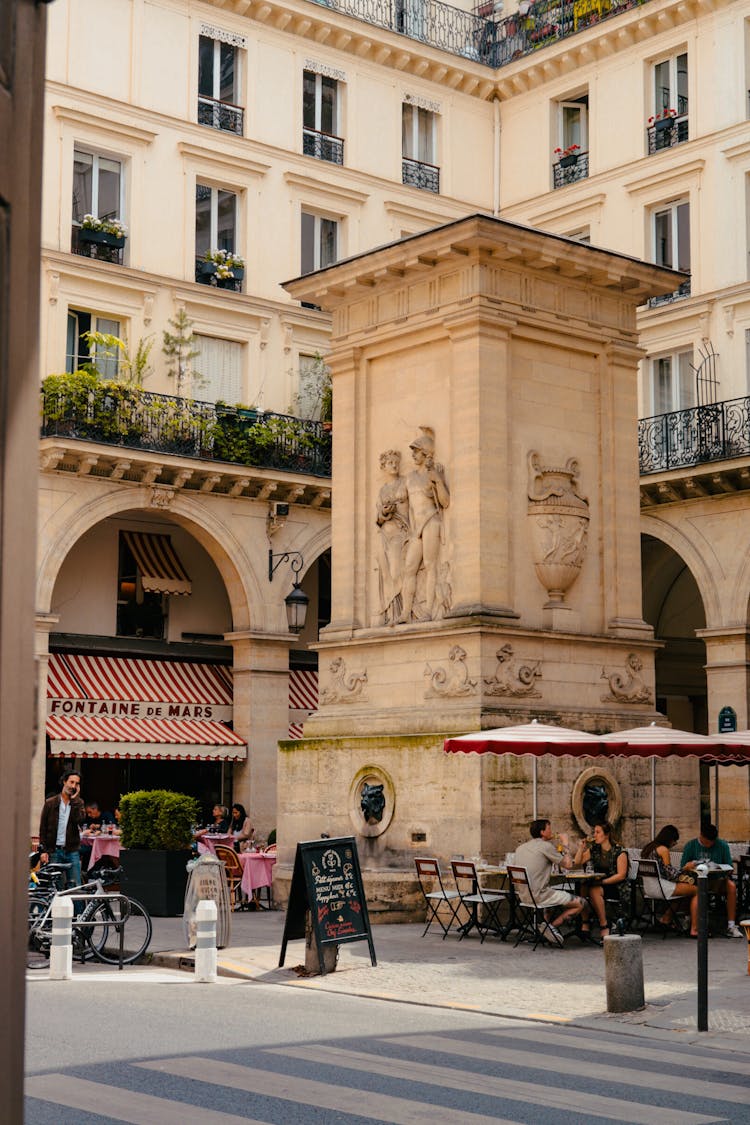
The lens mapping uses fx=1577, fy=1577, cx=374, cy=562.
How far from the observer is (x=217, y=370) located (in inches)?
1179

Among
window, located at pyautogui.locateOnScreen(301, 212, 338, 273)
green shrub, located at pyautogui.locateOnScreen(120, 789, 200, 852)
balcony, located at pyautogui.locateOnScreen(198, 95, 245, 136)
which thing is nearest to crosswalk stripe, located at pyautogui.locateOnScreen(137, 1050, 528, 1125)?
green shrub, located at pyautogui.locateOnScreen(120, 789, 200, 852)

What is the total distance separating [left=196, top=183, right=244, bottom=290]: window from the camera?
30.0 metres

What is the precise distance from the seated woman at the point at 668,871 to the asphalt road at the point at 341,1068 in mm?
5069

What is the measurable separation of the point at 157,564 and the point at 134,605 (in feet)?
3.01

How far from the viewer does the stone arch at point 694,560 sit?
2845 cm

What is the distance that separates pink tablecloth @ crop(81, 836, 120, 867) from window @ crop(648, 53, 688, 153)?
1748cm

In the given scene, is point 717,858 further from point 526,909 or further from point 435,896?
point 435,896

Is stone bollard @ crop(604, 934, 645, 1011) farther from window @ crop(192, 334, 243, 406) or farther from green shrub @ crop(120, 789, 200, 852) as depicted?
window @ crop(192, 334, 243, 406)

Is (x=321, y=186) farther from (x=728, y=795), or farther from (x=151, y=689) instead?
(x=728, y=795)

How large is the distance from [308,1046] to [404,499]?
1053 cm

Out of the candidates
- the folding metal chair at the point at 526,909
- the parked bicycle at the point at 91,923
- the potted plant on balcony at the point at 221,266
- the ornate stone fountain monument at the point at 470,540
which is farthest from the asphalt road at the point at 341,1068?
the potted plant on balcony at the point at 221,266

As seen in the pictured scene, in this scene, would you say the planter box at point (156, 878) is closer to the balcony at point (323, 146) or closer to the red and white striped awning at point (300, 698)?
the red and white striped awning at point (300, 698)

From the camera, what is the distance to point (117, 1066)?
29.3 feet

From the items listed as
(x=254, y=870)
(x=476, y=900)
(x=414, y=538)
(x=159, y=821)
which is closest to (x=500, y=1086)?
(x=476, y=900)
